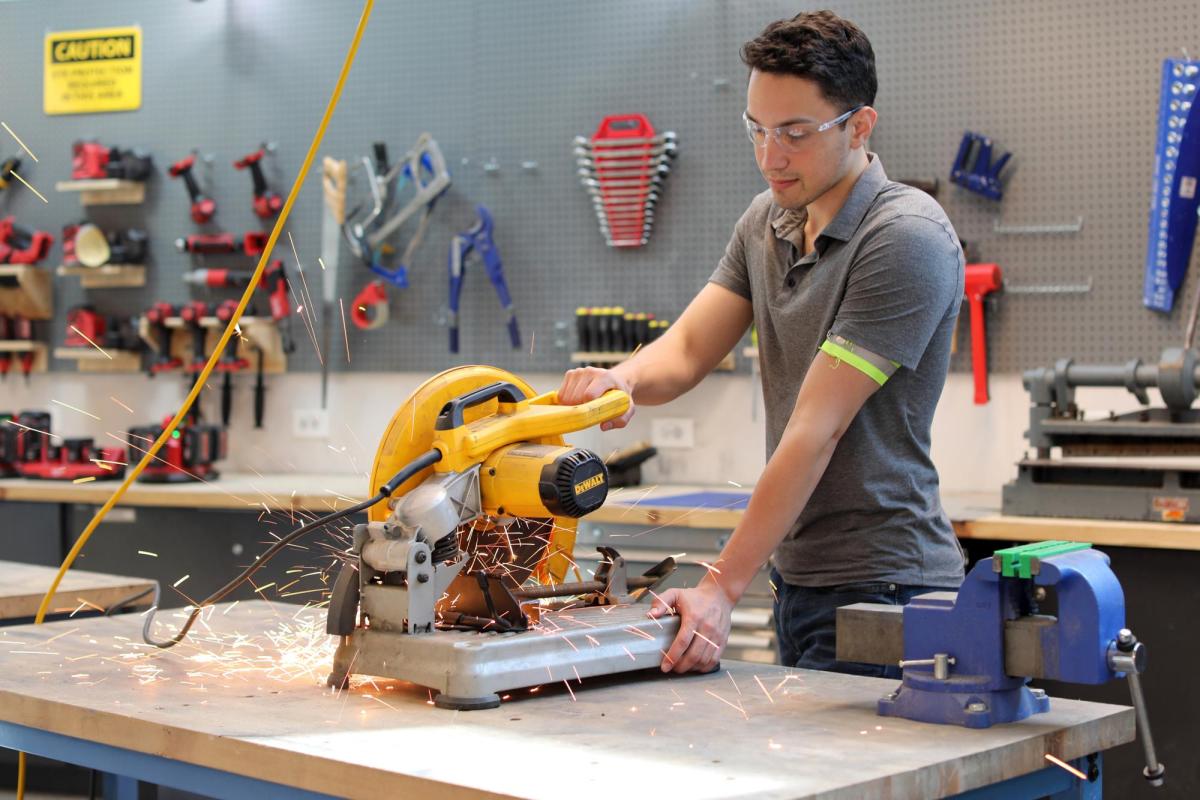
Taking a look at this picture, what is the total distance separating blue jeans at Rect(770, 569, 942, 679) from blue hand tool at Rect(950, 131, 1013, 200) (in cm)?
219

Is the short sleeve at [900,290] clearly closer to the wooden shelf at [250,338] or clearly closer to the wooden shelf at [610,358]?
the wooden shelf at [610,358]

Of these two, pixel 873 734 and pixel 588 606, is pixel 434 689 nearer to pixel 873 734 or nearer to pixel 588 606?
pixel 588 606

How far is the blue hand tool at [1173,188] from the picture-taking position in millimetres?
3805

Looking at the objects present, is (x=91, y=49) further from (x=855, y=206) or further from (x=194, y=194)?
(x=855, y=206)

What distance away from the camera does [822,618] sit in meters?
2.15

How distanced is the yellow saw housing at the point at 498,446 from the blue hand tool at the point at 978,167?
2388mm

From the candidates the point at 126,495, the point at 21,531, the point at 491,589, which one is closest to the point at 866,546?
the point at 491,589

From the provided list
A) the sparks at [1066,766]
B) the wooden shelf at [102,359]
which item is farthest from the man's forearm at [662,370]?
the wooden shelf at [102,359]

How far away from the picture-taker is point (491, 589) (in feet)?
Answer: 6.19

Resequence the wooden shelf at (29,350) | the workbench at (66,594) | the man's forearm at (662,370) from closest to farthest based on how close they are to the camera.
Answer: the man's forearm at (662,370)
the workbench at (66,594)
the wooden shelf at (29,350)

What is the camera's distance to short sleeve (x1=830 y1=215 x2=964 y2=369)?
198cm

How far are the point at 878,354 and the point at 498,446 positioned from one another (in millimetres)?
551

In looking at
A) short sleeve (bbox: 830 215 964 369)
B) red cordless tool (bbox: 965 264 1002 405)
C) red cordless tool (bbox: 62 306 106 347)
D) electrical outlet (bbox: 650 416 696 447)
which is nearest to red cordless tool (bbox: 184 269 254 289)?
red cordless tool (bbox: 62 306 106 347)

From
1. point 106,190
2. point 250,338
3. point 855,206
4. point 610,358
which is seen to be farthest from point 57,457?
point 855,206
